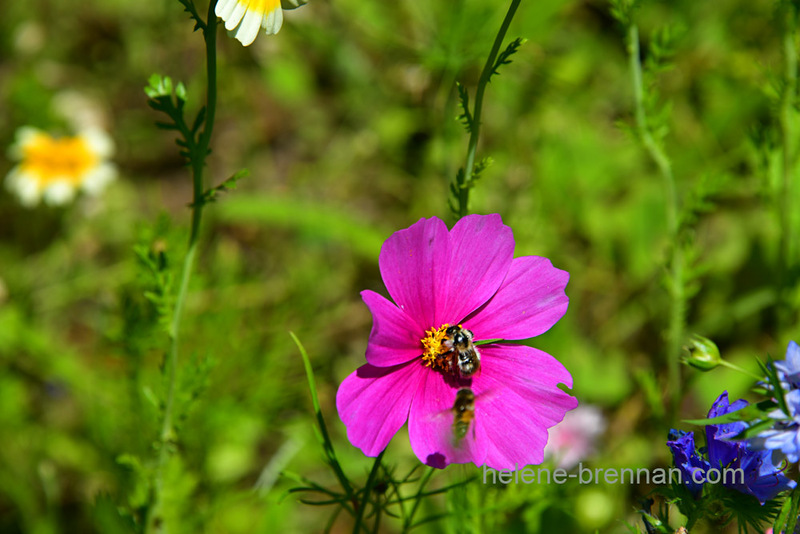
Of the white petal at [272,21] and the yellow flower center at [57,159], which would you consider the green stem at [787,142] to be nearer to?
the white petal at [272,21]

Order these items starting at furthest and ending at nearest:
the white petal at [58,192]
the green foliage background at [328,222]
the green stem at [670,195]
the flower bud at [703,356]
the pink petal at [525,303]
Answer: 1. the white petal at [58,192]
2. the green foliage background at [328,222]
3. the green stem at [670,195]
4. the pink petal at [525,303]
5. the flower bud at [703,356]

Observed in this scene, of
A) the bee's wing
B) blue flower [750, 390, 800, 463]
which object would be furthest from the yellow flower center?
blue flower [750, 390, 800, 463]

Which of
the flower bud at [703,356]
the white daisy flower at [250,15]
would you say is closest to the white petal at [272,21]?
the white daisy flower at [250,15]

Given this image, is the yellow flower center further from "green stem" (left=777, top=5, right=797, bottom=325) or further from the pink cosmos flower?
"green stem" (left=777, top=5, right=797, bottom=325)

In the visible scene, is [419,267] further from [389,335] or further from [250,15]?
[250,15]

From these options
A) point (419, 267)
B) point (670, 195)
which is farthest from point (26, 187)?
point (670, 195)

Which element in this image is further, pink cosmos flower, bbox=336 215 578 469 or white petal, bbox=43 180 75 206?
white petal, bbox=43 180 75 206
